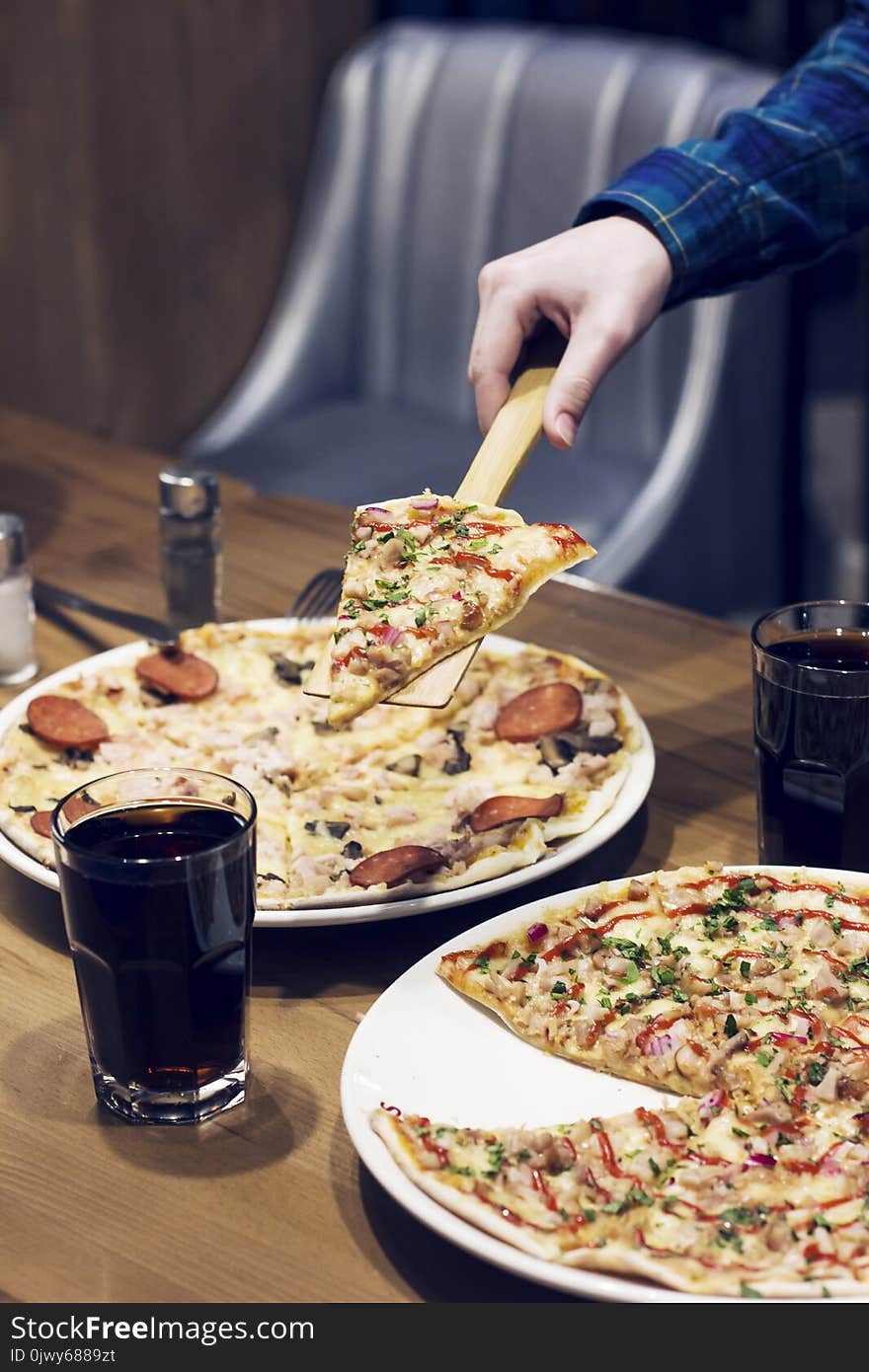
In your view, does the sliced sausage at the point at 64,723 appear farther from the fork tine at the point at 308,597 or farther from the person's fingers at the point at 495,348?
the person's fingers at the point at 495,348

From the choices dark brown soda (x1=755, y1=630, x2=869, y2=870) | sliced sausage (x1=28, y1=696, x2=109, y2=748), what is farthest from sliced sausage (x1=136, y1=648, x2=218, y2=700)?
dark brown soda (x1=755, y1=630, x2=869, y2=870)

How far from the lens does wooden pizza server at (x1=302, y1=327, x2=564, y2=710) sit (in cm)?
144

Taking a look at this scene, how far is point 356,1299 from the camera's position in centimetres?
103

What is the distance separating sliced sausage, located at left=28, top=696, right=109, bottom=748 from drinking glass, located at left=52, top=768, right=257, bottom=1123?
47cm

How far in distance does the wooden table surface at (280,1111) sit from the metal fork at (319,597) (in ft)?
0.86

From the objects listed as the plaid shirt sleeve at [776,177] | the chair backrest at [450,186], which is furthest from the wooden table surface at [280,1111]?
the chair backrest at [450,186]

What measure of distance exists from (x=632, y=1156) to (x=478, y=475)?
0.75 metres

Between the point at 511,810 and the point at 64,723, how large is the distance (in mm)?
516

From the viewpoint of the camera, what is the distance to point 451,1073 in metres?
1.21

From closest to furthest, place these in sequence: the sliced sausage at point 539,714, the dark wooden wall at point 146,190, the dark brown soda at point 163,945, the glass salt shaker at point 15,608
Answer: the dark brown soda at point 163,945 → the sliced sausage at point 539,714 → the glass salt shaker at point 15,608 → the dark wooden wall at point 146,190

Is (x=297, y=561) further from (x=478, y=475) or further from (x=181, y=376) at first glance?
(x=181, y=376)

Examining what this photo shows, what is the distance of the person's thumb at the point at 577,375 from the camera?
1.70 meters

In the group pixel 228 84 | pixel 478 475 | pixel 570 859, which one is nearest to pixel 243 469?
pixel 228 84

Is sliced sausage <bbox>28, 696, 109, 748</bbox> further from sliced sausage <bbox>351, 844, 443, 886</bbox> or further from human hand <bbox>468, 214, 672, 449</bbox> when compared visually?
human hand <bbox>468, 214, 672, 449</bbox>
